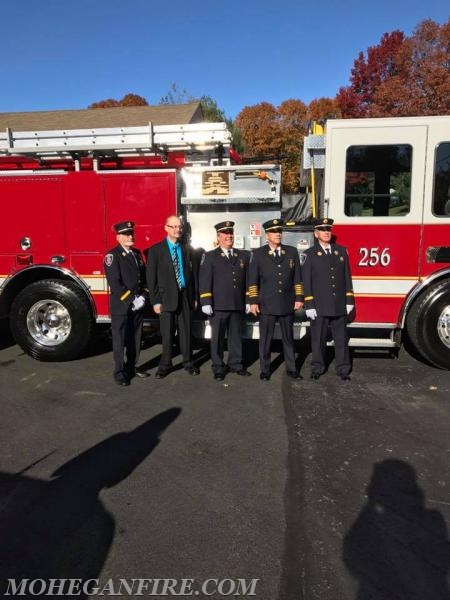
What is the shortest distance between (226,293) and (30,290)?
2.42 metres

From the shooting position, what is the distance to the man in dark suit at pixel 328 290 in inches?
197

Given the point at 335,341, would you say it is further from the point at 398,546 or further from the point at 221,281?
the point at 398,546

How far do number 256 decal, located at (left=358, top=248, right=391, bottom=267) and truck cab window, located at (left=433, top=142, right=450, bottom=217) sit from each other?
0.71m

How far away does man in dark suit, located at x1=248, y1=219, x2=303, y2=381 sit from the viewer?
509cm

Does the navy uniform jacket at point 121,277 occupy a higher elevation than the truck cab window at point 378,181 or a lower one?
lower

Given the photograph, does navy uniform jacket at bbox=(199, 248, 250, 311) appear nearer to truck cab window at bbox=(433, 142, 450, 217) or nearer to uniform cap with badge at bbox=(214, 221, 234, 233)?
uniform cap with badge at bbox=(214, 221, 234, 233)

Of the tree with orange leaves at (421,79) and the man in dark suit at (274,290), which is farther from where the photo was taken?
the tree with orange leaves at (421,79)

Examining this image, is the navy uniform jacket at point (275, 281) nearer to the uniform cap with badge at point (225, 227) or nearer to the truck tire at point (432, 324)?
the uniform cap with badge at point (225, 227)

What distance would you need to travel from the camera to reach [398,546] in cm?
254

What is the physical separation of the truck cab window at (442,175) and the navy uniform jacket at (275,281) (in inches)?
61.9

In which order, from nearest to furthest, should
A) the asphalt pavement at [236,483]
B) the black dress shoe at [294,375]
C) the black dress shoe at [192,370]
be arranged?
the asphalt pavement at [236,483] < the black dress shoe at [294,375] < the black dress shoe at [192,370]

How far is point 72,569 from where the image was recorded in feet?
7.89

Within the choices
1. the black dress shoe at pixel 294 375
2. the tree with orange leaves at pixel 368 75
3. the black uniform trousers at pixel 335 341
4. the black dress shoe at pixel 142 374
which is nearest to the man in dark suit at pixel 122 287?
the black dress shoe at pixel 142 374

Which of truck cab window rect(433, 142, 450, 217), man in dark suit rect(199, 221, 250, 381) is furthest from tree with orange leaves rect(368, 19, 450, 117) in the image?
man in dark suit rect(199, 221, 250, 381)
